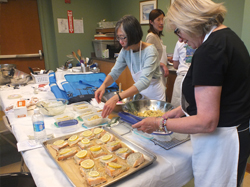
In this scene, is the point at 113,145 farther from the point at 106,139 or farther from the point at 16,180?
the point at 16,180

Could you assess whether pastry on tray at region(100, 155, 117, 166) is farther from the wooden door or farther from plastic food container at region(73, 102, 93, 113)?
the wooden door

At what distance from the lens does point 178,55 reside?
2266 millimetres

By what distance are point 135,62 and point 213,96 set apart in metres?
1.02

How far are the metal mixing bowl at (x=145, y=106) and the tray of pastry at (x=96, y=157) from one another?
0.91 ft

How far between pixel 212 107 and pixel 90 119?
0.80m

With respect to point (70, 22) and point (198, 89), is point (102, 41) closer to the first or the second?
point (70, 22)

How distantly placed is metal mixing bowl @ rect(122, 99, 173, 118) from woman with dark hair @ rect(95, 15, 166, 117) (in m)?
0.07

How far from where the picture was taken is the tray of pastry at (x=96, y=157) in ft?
2.47

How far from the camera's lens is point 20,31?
11.1 feet

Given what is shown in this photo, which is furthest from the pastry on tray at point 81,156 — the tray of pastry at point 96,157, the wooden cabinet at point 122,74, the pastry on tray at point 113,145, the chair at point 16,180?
the wooden cabinet at point 122,74

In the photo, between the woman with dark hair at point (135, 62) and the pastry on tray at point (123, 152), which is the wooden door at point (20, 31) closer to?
the woman with dark hair at point (135, 62)

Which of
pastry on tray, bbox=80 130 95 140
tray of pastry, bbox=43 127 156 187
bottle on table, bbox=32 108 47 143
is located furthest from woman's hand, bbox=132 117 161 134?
bottle on table, bbox=32 108 47 143

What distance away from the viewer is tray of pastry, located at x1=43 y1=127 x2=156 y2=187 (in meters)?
0.75

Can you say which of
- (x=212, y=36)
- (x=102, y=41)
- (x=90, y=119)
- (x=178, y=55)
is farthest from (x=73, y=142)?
(x=102, y=41)
